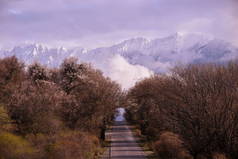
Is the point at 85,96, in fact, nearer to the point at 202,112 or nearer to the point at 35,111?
the point at 35,111

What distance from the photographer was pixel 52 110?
36.6 meters

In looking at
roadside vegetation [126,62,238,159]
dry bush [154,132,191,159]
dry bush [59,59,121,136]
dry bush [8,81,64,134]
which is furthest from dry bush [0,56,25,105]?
roadside vegetation [126,62,238,159]

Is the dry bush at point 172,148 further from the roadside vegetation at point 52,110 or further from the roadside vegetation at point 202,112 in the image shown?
the roadside vegetation at point 52,110

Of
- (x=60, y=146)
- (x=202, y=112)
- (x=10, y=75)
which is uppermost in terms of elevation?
(x=10, y=75)

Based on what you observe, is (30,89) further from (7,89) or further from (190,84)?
(190,84)

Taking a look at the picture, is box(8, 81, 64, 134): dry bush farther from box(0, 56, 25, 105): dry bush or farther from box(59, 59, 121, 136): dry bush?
box(59, 59, 121, 136): dry bush

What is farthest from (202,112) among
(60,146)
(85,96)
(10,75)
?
(10,75)

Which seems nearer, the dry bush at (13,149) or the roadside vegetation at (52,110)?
the dry bush at (13,149)

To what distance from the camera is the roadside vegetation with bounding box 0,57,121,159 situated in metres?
26.1

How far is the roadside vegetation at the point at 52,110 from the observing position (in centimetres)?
2609

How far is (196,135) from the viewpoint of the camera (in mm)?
26719

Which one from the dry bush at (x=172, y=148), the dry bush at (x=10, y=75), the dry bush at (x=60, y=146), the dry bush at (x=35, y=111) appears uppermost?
the dry bush at (x=10, y=75)

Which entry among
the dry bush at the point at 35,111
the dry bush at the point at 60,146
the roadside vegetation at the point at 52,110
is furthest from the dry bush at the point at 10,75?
the dry bush at the point at 60,146

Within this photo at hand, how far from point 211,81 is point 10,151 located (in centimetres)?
1517
